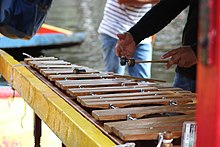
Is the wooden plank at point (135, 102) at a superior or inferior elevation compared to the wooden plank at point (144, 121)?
superior

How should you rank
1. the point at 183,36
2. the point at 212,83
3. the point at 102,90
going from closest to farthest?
the point at 212,83 < the point at 102,90 < the point at 183,36

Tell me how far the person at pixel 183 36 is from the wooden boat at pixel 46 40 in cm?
532

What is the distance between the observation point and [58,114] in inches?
83.2

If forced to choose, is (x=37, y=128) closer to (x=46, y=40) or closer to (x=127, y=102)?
(x=127, y=102)

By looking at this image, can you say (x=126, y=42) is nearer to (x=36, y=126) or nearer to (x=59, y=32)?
(x=36, y=126)

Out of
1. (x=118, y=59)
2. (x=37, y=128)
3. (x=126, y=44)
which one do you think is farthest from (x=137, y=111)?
(x=118, y=59)

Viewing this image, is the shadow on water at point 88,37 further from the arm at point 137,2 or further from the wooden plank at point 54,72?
the wooden plank at point 54,72

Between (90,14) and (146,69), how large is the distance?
1318 cm

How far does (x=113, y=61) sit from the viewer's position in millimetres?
4441

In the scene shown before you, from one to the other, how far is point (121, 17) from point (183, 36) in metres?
1.48

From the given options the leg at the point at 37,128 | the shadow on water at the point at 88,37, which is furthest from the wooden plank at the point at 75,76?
the shadow on water at the point at 88,37

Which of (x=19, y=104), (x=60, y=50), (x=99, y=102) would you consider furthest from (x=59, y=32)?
(x=99, y=102)

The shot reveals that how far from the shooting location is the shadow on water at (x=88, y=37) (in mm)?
9595

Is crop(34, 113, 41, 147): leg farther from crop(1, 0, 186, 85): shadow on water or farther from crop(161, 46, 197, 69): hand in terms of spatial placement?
crop(1, 0, 186, 85): shadow on water
